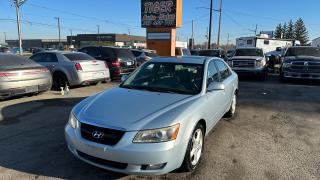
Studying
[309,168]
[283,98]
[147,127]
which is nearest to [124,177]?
[147,127]

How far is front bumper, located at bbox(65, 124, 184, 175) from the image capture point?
145 inches

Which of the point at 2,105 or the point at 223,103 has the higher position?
the point at 223,103

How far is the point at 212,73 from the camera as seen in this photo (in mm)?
5805

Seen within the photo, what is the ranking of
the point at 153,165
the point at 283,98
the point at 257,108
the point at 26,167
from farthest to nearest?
1. the point at 283,98
2. the point at 257,108
3. the point at 26,167
4. the point at 153,165

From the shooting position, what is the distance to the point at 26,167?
4.46m

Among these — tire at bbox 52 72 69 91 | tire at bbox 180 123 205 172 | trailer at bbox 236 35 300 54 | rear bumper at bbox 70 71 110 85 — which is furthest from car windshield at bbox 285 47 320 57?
trailer at bbox 236 35 300 54

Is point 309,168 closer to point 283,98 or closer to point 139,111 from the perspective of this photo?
point 139,111

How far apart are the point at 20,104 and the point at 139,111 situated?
17.9 ft

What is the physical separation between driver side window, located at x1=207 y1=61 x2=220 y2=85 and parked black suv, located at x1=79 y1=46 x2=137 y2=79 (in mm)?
8374

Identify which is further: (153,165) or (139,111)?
(139,111)

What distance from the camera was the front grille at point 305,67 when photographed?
558 inches

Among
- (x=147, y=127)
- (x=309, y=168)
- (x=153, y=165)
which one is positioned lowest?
(x=309, y=168)

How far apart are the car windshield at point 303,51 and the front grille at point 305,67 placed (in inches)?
80.2

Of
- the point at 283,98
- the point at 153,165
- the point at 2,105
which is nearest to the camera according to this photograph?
the point at 153,165
